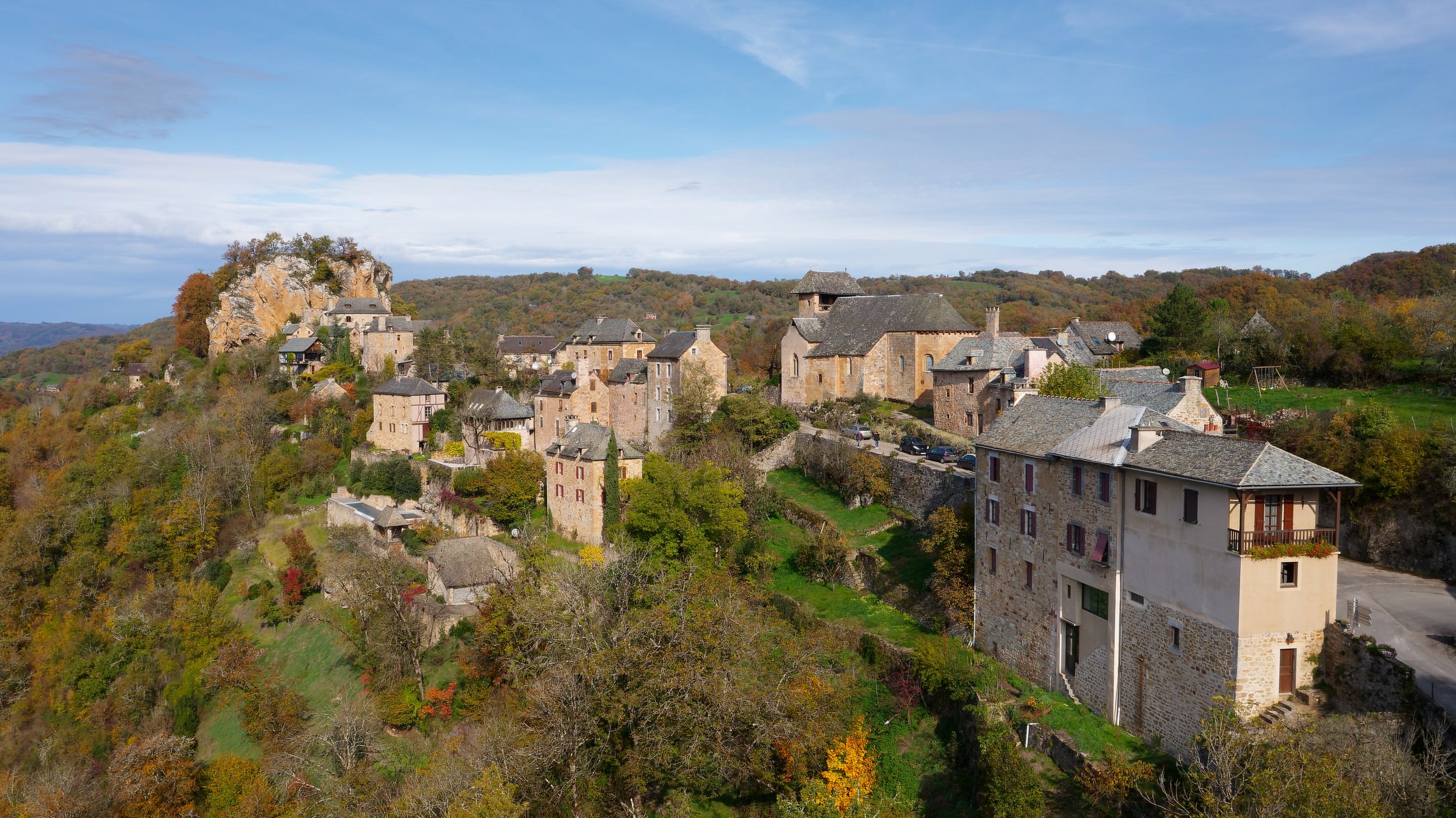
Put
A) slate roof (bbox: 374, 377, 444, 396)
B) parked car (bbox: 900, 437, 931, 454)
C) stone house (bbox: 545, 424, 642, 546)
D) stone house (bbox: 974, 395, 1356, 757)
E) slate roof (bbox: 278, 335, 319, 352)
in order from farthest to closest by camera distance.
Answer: slate roof (bbox: 278, 335, 319, 352)
slate roof (bbox: 374, 377, 444, 396)
stone house (bbox: 545, 424, 642, 546)
parked car (bbox: 900, 437, 931, 454)
stone house (bbox: 974, 395, 1356, 757)

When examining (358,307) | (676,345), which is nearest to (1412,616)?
(676,345)

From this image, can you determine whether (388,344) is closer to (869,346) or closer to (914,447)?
(869,346)

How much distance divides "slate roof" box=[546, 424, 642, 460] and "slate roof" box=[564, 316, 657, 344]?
14.6 m

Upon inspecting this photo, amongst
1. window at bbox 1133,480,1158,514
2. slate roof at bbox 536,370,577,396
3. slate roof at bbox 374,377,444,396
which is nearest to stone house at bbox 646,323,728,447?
slate roof at bbox 536,370,577,396

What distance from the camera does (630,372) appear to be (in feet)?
171

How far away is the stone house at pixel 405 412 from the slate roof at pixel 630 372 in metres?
12.7

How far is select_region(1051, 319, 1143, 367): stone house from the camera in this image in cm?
4764

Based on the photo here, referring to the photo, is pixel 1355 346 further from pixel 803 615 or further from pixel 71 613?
pixel 71 613

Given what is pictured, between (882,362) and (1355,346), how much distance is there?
73.9 ft

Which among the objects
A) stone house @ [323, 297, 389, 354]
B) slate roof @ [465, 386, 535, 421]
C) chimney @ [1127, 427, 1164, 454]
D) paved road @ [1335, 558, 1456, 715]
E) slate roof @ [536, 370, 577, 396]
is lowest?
paved road @ [1335, 558, 1456, 715]

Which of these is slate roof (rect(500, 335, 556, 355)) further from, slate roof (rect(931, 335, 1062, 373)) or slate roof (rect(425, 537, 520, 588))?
slate roof (rect(931, 335, 1062, 373))

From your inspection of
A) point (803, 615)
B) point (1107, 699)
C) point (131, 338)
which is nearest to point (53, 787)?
point (803, 615)

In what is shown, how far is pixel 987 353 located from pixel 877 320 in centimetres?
1106

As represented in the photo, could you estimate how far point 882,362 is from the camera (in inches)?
1980
